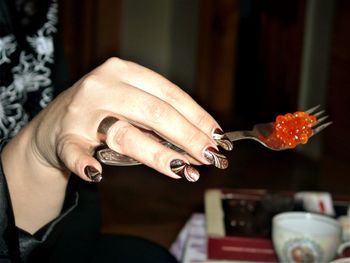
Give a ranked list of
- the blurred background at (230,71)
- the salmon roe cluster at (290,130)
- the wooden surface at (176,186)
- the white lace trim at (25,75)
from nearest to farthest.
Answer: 1. the salmon roe cluster at (290,130)
2. the white lace trim at (25,75)
3. the wooden surface at (176,186)
4. the blurred background at (230,71)

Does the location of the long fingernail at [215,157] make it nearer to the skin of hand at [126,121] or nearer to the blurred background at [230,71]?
the skin of hand at [126,121]

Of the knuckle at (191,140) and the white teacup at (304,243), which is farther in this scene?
the white teacup at (304,243)

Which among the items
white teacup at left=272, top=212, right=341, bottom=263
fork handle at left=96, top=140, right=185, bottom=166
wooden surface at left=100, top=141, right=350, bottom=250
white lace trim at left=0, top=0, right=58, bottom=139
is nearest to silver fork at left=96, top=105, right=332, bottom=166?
fork handle at left=96, top=140, right=185, bottom=166

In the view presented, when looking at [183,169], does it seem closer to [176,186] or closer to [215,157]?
[215,157]

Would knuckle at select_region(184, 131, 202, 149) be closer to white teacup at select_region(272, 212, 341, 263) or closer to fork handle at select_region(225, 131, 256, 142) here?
fork handle at select_region(225, 131, 256, 142)

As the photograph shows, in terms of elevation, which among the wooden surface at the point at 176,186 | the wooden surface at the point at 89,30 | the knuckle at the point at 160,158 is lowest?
the wooden surface at the point at 176,186

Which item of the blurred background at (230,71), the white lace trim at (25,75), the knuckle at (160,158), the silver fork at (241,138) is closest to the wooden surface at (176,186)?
the blurred background at (230,71)

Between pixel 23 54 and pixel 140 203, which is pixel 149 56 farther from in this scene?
pixel 23 54
